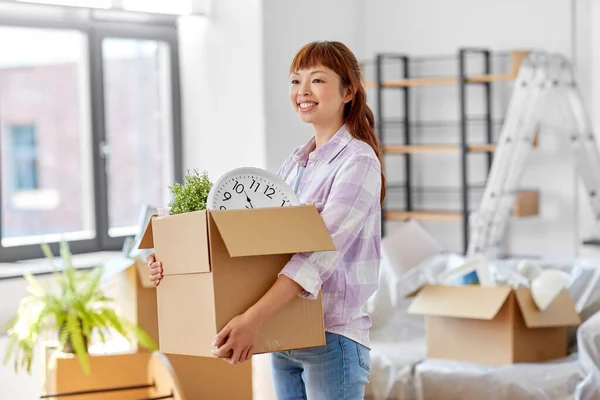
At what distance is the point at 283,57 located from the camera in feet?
14.5

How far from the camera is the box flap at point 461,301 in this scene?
3.23m

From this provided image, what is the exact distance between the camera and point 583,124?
13.1 ft

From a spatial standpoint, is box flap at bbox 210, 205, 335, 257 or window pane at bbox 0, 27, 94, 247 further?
window pane at bbox 0, 27, 94, 247

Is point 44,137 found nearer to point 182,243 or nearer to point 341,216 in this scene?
point 182,243

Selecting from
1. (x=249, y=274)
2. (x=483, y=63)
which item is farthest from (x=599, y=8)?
(x=249, y=274)

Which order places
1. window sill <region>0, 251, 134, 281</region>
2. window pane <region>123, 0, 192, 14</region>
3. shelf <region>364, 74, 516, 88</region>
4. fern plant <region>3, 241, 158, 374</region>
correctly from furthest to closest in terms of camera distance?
shelf <region>364, 74, 516, 88</region>, window pane <region>123, 0, 192, 14</region>, window sill <region>0, 251, 134, 281</region>, fern plant <region>3, 241, 158, 374</region>

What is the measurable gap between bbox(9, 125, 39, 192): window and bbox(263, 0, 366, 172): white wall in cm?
145

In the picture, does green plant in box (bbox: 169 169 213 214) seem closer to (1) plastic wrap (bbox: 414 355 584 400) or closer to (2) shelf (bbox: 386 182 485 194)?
(1) plastic wrap (bbox: 414 355 584 400)

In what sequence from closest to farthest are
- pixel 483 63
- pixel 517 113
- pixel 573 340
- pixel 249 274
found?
pixel 249 274 < pixel 573 340 < pixel 517 113 < pixel 483 63

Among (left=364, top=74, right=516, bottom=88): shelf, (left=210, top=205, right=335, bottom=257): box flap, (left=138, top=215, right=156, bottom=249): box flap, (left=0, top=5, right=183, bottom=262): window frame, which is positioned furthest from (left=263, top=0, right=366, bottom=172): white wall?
(left=210, top=205, right=335, bottom=257): box flap

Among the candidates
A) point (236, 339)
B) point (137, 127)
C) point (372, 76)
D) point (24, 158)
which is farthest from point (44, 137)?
point (236, 339)

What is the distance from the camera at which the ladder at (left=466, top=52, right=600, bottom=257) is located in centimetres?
403

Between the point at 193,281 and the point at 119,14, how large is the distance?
2.99 metres

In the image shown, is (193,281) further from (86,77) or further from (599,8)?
(599,8)
